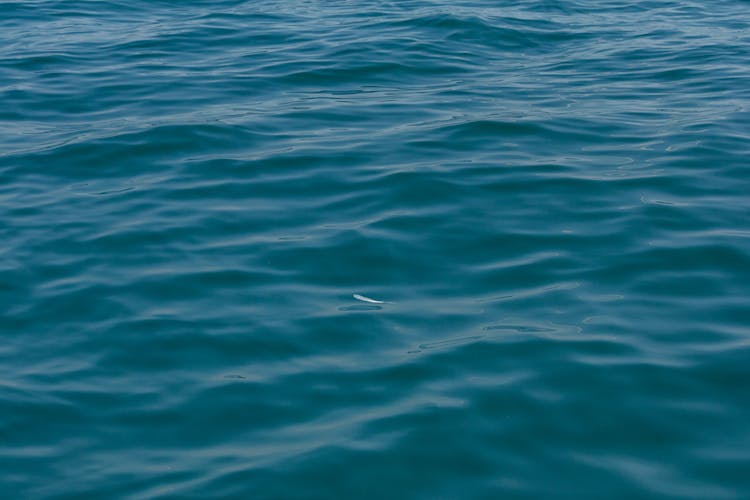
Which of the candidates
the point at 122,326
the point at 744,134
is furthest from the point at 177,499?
the point at 744,134

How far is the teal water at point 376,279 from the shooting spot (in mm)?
4570

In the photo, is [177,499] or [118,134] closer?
[177,499]

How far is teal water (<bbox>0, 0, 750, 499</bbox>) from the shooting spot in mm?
4570

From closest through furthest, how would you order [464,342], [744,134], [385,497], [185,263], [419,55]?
1. [385,497]
2. [464,342]
3. [185,263]
4. [744,134]
5. [419,55]

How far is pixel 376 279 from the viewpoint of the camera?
6.38 meters

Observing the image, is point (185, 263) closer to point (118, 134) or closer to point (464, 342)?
point (464, 342)

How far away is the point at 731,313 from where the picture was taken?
581cm

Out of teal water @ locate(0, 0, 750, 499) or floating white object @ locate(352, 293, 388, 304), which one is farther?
floating white object @ locate(352, 293, 388, 304)

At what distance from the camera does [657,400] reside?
16.2ft

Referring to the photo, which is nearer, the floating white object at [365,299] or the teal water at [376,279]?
the teal water at [376,279]

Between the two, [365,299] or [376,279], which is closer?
[365,299]

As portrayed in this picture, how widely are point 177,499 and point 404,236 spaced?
3129mm

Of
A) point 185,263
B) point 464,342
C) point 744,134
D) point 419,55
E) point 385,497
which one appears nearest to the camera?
point 385,497

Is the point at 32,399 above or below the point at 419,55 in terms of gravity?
below
